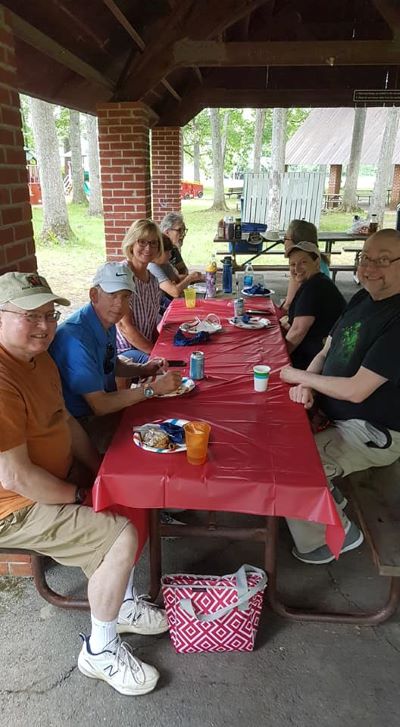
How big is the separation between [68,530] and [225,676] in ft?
2.57

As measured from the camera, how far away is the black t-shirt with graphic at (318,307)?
3336 millimetres

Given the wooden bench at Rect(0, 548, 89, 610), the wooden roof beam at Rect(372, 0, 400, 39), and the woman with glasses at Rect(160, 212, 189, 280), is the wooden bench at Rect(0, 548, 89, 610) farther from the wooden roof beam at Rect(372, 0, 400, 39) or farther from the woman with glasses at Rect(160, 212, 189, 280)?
the wooden roof beam at Rect(372, 0, 400, 39)

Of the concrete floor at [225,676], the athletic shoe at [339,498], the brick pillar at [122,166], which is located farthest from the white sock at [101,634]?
the brick pillar at [122,166]

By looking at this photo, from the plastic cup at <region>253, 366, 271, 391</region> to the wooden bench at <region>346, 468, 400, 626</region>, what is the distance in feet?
1.85

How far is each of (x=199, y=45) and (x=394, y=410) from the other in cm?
386

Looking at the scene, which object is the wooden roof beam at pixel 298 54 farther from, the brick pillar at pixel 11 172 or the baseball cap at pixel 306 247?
the brick pillar at pixel 11 172

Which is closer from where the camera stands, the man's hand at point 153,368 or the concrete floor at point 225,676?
the concrete floor at point 225,676

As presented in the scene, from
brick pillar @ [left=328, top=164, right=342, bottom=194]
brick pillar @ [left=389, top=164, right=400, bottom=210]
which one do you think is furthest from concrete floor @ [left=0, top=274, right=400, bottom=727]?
brick pillar @ [left=328, top=164, right=342, bottom=194]

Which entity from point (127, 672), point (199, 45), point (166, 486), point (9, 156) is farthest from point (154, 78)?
point (127, 672)

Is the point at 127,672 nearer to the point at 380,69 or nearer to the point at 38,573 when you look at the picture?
the point at 38,573

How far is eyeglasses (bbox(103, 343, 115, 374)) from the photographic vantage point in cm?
257

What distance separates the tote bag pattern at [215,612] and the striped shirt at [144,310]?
6.90ft

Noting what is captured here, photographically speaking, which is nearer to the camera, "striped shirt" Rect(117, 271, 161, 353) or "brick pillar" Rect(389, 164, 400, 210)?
"striped shirt" Rect(117, 271, 161, 353)

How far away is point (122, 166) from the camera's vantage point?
5.43m
